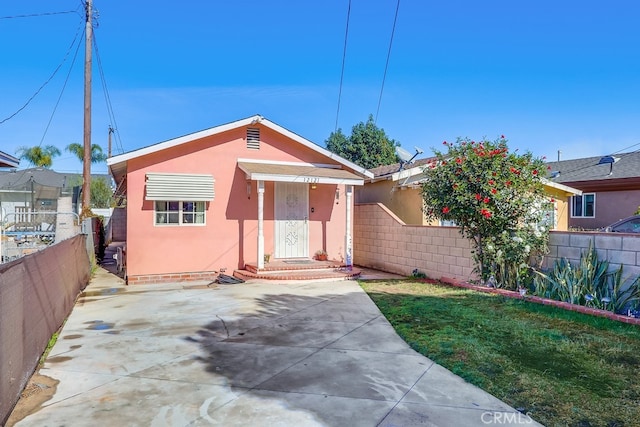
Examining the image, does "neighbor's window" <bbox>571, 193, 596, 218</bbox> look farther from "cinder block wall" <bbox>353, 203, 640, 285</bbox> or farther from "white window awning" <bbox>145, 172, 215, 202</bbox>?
"white window awning" <bbox>145, 172, 215, 202</bbox>

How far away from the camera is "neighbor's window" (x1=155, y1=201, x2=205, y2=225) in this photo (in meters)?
11.2

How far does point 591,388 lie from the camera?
376 centimetres

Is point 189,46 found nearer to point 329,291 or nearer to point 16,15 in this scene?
point 16,15

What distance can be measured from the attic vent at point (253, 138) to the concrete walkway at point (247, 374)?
6041 mm

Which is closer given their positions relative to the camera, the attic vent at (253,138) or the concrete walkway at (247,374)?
the concrete walkway at (247,374)

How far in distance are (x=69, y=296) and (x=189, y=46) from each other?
12712 mm

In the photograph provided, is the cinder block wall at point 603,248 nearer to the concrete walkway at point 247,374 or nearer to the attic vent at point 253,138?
the concrete walkway at point 247,374

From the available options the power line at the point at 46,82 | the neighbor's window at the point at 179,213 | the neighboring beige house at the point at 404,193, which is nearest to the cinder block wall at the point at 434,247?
the neighboring beige house at the point at 404,193

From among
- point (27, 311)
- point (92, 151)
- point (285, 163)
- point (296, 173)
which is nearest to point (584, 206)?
point (285, 163)

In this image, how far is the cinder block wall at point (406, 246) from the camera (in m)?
9.80

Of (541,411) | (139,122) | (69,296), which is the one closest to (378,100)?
(69,296)

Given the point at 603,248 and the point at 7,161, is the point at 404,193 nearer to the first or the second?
the point at 603,248

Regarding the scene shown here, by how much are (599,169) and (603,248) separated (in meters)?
16.3

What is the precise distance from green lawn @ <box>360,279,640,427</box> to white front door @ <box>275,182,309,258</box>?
17.2 ft
